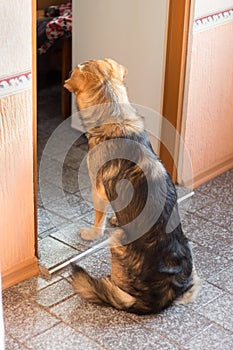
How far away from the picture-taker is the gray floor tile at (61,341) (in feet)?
7.98

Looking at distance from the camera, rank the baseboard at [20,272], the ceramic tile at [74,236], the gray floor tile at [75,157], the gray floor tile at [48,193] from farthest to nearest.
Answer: the gray floor tile at [75,157]
the gray floor tile at [48,193]
the ceramic tile at [74,236]
the baseboard at [20,272]

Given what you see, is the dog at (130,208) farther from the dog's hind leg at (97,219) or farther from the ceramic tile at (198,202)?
the ceramic tile at (198,202)

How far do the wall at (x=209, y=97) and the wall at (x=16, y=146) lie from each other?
100cm

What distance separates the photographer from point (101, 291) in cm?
262

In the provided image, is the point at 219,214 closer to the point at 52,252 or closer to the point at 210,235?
the point at 210,235

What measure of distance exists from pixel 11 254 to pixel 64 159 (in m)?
1.14

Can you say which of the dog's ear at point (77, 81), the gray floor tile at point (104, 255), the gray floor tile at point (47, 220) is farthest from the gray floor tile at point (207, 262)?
the dog's ear at point (77, 81)

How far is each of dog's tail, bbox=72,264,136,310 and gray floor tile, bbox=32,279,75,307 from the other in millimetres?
73

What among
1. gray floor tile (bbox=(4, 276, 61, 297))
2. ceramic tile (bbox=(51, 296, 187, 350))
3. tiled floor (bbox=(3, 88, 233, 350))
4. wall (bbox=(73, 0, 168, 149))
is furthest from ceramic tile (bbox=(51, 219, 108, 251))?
wall (bbox=(73, 0, 168, 149))

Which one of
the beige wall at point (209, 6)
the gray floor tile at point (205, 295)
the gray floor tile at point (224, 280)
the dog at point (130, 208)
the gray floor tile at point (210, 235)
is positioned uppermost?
the beige wall at point (209, 6)

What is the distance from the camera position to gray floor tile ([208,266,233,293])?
9.14ft

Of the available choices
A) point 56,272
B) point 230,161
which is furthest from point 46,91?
point 56,272

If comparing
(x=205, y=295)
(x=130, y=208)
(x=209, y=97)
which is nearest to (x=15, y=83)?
(x=130, y=208)

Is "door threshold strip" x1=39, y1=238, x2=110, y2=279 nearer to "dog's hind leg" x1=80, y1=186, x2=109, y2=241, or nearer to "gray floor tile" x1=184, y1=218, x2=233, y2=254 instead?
"dog's hind leg" x1=80, y1=186, x2=109, y2=241
